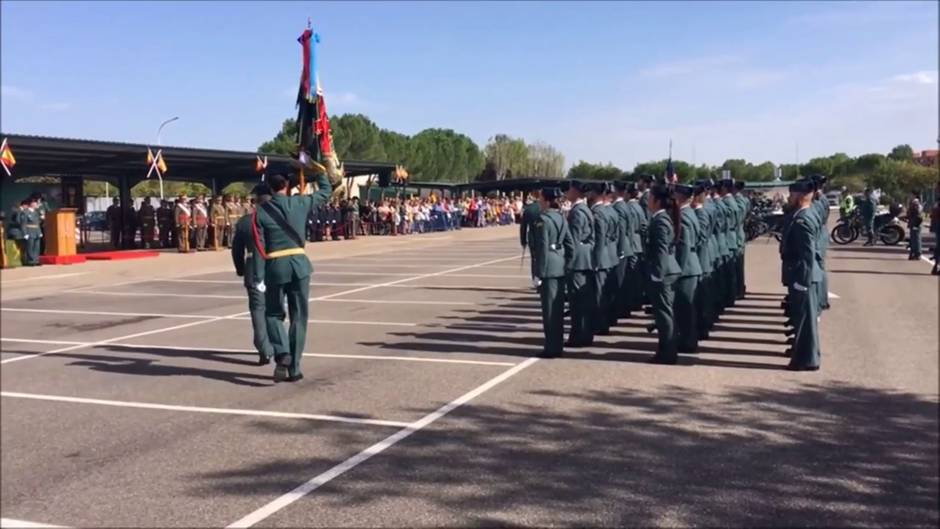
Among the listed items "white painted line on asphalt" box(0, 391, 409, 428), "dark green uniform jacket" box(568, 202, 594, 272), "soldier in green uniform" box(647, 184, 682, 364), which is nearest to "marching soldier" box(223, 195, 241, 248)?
"white painted line on asphalt" box(0, 391, 409, 428)

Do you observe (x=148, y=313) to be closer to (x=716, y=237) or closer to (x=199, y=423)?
(x=199, y=423)

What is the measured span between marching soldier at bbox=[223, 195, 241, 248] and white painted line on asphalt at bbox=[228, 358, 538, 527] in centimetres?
202

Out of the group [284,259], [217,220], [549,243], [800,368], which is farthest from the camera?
[549,243]

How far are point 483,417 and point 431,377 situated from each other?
1583 millimetres

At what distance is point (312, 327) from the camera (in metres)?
10.2

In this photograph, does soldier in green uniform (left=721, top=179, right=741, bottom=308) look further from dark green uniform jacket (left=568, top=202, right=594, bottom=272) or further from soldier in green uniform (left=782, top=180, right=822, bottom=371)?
soldier in green uniform (left=782, top=180, right=822, bottom=371)

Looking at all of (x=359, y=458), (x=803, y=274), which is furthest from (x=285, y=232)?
(x=803, y=274)

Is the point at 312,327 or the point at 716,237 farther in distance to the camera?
the point at 716,237

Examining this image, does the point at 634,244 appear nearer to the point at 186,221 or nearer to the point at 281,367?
the point at 281,367

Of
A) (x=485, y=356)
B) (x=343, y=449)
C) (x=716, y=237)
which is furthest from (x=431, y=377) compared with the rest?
(x=716, y=237)

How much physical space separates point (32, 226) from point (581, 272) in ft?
25.0

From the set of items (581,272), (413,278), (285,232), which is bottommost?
(413,278)

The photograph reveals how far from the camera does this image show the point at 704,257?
32.1 feet

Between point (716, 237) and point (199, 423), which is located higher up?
point (716, 237)
